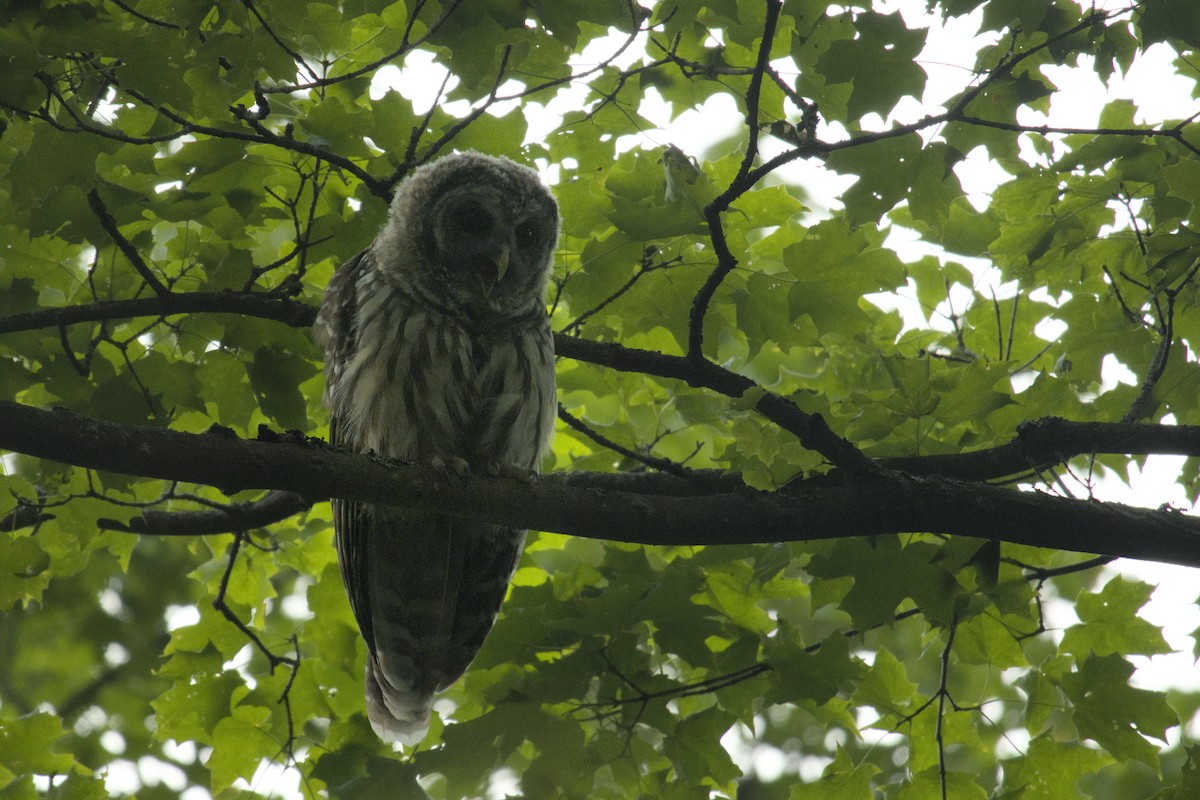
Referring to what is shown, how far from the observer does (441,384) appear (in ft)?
13.7

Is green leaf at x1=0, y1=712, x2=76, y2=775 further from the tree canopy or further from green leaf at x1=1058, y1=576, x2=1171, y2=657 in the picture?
green leaf at x1=1058, y1=576, x2=1171, y2=657

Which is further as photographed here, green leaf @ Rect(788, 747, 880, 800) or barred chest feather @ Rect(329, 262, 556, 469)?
barred chest feather @ Rect(329, 262, 556, 469)

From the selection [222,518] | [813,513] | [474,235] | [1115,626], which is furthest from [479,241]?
[1115,626]

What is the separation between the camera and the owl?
13.7ft

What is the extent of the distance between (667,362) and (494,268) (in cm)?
116

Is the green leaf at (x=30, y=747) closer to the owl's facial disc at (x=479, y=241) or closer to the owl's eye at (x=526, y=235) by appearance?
the owl's facial disc at (x=479, y=241)

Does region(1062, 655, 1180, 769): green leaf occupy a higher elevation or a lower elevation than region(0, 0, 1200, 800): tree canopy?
lower

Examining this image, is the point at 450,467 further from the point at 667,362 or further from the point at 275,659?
the point at 275,659

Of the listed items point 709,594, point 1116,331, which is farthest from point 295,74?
point 1116,331

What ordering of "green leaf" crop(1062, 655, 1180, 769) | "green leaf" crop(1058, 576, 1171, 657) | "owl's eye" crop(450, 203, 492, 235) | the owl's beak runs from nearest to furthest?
1. "green leaf" crop(1062, 655, 1180, 769)
2. "green leaf" crop(1058, 576, 1171, 657)
3. the owl's beak
4. "owl's eye" crop(450, 203, 492, 235)

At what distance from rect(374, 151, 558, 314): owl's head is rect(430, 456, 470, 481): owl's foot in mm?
1192

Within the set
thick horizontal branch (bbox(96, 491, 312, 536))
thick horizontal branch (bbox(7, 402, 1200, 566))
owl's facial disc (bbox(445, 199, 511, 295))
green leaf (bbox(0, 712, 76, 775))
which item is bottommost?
thick horizontal branch (bbox(7, 402, 1200, 566))

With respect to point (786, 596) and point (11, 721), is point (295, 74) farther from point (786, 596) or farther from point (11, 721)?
point (11, 721)

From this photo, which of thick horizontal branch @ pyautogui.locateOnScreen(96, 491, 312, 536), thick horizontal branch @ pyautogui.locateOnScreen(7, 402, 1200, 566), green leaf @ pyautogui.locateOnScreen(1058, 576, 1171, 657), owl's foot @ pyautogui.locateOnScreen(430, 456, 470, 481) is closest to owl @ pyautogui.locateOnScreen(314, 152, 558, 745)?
thick horizontal branch @ pyautogui.locateOnScreen(96, 491, 312, 536)
